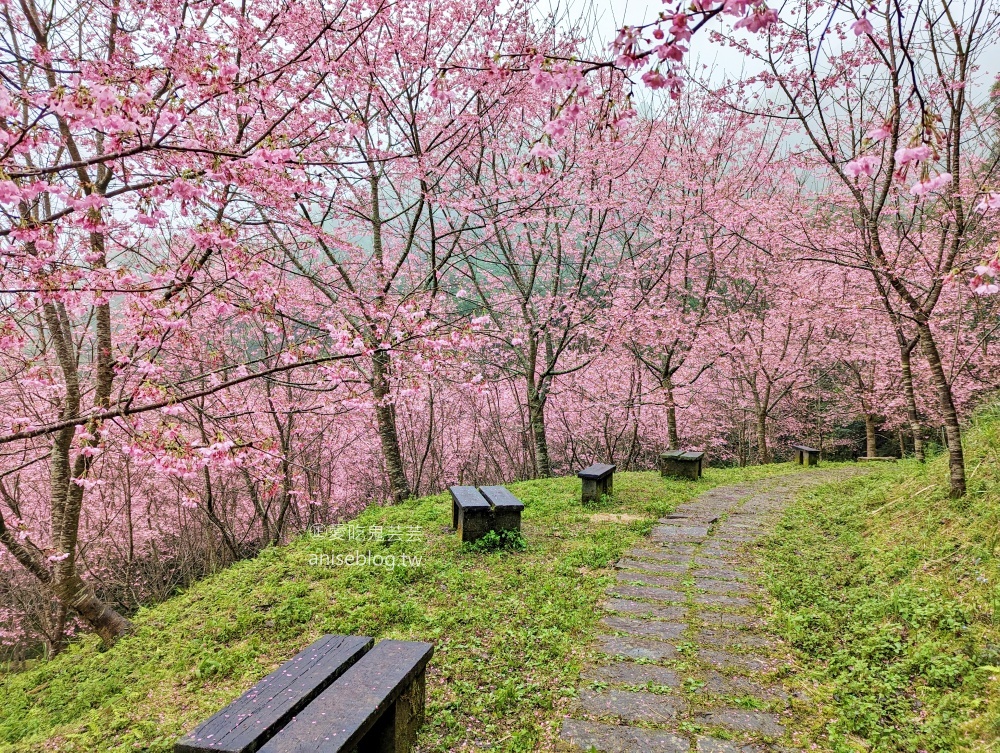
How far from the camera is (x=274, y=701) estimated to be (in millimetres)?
2434

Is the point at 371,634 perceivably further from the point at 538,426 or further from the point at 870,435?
the point at 870,435

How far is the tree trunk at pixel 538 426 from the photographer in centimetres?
1152

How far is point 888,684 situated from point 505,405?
1804cm

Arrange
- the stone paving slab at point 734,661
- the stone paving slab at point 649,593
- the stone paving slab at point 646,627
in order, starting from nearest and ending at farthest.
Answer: the stone paving slab at point 734,661 → the stone paving slab at point 646,627 → the stone paving slab at point 649,593

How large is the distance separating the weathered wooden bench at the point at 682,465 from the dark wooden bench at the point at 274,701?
8.17m

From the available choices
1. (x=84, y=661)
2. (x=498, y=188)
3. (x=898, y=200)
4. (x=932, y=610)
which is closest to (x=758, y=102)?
(x=898, y=200)

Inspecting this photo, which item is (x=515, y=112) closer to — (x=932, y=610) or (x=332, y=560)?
(x=332, y=560)

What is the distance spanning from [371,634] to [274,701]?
1.69 metres

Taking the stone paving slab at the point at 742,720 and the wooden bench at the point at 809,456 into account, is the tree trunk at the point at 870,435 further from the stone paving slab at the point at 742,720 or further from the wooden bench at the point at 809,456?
the stone paving slab at the point at 742,720

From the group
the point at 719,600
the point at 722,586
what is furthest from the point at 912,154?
the point at 722,586

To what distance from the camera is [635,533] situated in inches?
245

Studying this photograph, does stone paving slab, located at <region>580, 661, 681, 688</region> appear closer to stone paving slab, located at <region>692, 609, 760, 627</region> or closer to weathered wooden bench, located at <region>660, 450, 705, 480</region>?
stone paving slab, located at <region>692, 609, 760, 627</region>

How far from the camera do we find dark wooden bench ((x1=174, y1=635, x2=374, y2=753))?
214 centimetres

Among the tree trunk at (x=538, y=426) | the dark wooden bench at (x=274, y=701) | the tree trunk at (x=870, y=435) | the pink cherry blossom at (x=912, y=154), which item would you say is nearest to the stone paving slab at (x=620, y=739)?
the dark wooden bench at (x=274, y=701)
